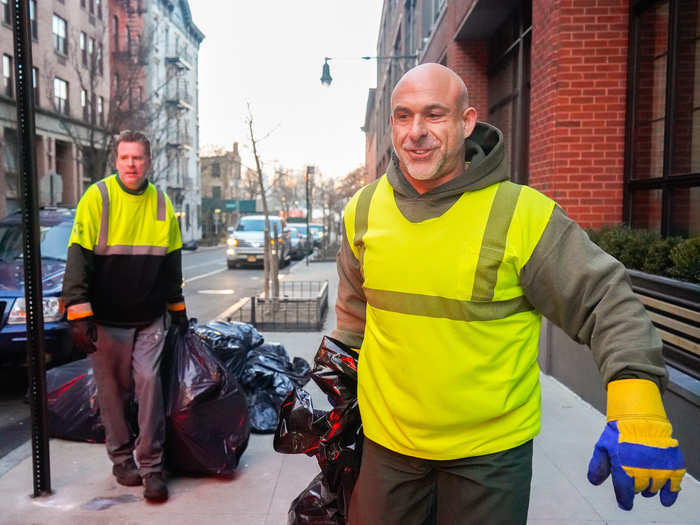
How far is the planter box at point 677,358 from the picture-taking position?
13.5 ft

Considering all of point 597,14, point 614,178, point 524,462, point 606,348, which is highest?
point 597,14

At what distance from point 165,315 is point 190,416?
0.62 metres

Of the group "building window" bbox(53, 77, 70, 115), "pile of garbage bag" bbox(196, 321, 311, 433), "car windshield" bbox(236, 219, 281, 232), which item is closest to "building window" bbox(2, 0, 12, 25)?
"building window" bbox(53, 77, 70, 115)

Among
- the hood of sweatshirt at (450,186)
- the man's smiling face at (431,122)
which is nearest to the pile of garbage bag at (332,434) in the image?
the hood of sweatshirt at (450,186)

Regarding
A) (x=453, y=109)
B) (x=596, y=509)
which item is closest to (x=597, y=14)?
(x=596, y=509)

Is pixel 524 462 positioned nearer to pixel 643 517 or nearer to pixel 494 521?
pixel 494 521

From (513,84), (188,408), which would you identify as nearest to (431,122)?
(188,408)

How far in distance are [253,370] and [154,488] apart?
65.9 inches

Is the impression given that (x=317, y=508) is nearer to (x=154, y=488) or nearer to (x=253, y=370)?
(x=154, y=488)

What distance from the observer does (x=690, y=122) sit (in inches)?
210

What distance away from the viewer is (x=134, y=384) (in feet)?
13.5

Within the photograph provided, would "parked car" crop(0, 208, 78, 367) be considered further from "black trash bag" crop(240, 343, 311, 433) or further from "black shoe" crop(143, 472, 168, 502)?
"black shoe" crop(143, 472, 168, 502)

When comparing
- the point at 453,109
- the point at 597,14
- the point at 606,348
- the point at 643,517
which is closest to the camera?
the point at 606,348

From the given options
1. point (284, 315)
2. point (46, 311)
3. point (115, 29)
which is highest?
point (115, 29)
